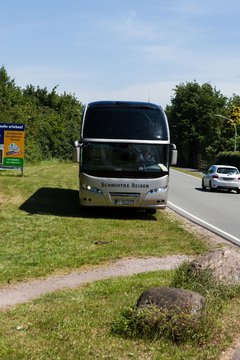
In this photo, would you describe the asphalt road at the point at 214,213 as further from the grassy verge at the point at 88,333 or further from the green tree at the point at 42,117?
the green tree at the point at 42,117

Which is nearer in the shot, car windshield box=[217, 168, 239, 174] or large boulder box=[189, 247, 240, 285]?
large boulder box=[189, 247, 240, 285]

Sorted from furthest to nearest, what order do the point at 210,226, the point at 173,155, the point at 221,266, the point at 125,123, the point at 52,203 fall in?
the point at 52,203 < the point at 173,155 < the point at 125,123 < the point at 210,226 < the point at 221,266

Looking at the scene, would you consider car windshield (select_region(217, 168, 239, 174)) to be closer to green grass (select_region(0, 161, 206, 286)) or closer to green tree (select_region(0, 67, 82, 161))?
green grass (select_region(0, 161, 206, 286))

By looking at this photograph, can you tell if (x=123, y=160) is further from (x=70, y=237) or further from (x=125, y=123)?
(x=70, y=237)

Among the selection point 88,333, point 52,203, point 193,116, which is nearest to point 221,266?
point 88,333

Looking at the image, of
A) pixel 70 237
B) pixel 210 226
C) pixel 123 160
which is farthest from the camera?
pixel 123 160

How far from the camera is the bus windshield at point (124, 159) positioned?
14.6 metres

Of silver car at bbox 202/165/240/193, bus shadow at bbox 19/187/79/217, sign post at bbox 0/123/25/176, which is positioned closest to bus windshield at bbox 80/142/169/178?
bus shadow at bbox 19/187/79/217

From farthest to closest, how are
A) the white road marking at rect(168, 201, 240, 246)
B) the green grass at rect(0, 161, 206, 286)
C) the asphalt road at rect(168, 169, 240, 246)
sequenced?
the asphalt road at rect(168, 169, 240, 246), the white road marking at rect(168, 201, 240, 246), the green grass at rect(0, 161, 206, 286)

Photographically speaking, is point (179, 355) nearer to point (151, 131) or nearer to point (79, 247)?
point (79, 247)

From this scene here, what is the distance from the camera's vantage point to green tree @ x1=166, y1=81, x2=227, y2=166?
286 ft

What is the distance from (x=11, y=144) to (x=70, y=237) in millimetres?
15081

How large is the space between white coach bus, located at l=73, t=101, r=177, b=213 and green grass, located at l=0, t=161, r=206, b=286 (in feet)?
2.13

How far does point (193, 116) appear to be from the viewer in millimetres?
89875
